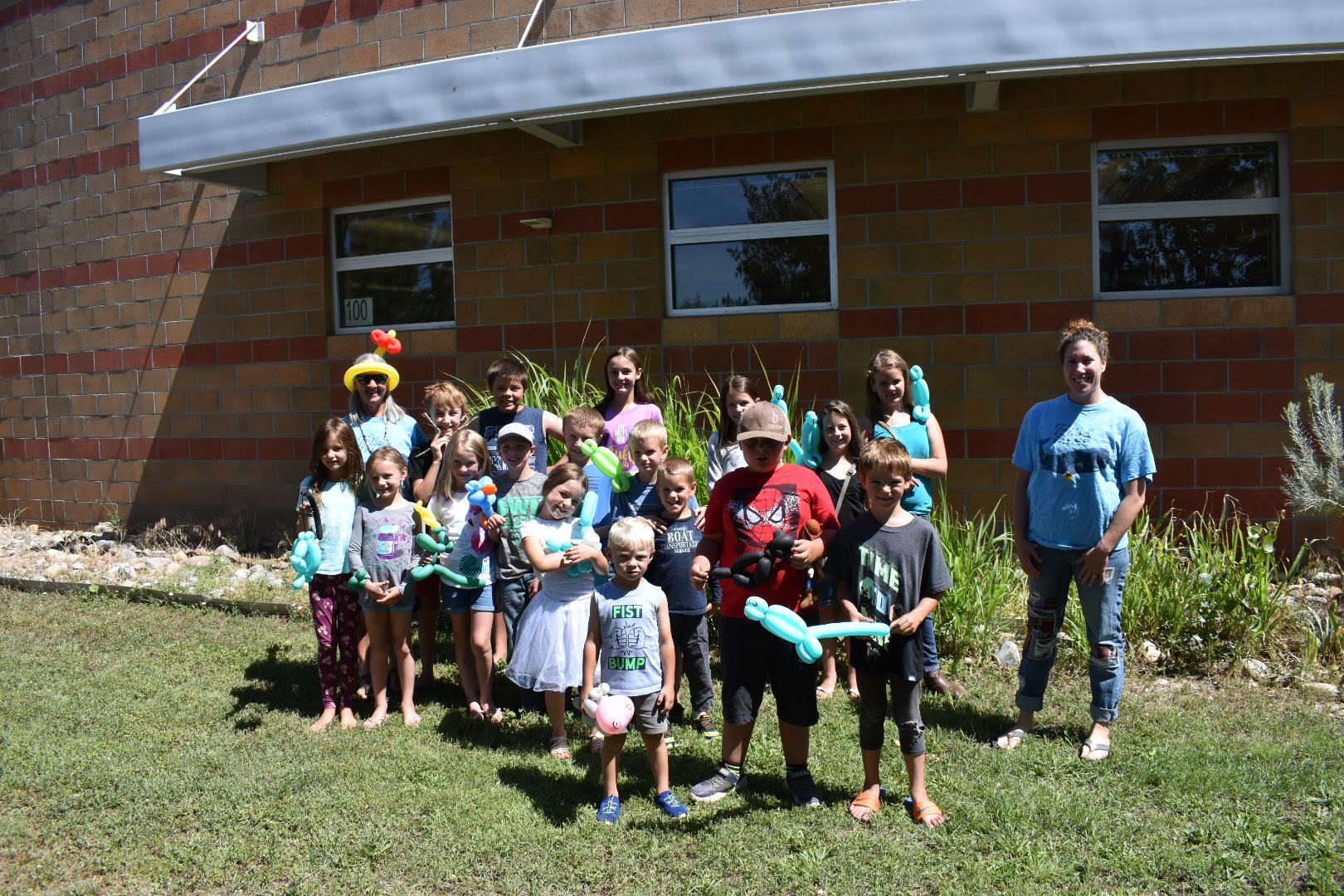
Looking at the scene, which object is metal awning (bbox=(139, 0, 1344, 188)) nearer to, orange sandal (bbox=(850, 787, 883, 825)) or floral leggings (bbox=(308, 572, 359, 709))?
floral leggings (bbox=(308, 572, 359, 709))

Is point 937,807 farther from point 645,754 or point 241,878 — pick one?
point 241,878

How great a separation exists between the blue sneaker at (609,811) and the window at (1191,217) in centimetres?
533

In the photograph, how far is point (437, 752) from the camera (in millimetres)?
4715

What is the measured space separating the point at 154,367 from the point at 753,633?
8752 mm

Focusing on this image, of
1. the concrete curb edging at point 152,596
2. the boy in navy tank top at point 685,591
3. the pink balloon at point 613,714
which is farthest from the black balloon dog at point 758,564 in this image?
the concrete curb edging at point 152,596

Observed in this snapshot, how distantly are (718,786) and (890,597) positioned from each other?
1052mm

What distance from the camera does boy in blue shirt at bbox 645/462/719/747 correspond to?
4734 millimetres

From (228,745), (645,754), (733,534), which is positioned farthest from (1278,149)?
(228,745)

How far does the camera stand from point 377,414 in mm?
5926

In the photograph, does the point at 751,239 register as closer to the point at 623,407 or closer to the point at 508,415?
the point at 623,407

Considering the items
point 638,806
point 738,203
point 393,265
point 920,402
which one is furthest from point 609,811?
point 393,265

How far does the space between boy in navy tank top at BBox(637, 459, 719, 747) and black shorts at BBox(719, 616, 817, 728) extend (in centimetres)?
59

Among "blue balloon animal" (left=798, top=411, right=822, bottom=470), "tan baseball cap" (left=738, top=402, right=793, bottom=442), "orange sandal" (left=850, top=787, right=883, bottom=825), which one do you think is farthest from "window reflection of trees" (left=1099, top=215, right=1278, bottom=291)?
"orange sandal" (left=850, top=787, right=883, bottom=825)

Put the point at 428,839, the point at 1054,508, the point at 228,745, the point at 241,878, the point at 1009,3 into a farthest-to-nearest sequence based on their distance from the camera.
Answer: the point at 1009,3 < the point at 228,745 < the point at 1054,508 < the point at 428,839 < the point at 241,878
